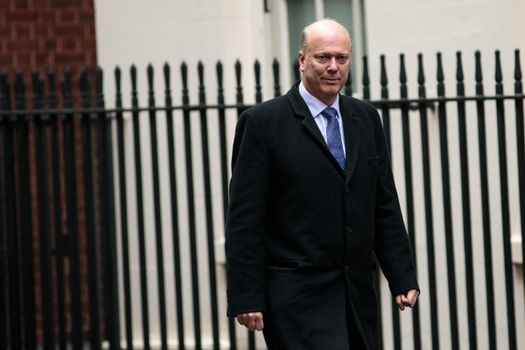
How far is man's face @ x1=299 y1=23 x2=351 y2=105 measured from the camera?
486 centimetres

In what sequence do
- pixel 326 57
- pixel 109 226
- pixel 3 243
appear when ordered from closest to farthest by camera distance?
pixel 326 57, pixel 109 226, pixel 3 243

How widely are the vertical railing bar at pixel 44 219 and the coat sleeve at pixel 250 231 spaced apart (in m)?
3.09

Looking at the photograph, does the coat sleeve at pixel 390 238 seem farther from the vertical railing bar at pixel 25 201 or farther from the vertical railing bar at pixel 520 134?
the vertical railing bar at pixel 25 201

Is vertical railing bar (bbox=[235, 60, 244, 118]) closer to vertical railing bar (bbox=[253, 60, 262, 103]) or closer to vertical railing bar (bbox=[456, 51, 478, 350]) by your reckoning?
vertical railing bar (bbox=[253, 60, 262, 103])

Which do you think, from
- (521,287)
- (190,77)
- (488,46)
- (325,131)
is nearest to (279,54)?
(190,77)

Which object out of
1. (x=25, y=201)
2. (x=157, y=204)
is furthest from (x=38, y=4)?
(x=157, y=204)

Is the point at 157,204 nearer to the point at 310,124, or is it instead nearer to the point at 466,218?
the point at 466,218

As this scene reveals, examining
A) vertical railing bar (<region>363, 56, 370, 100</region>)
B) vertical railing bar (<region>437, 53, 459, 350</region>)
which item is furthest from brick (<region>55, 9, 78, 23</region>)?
vertical railing bar (<region>437, 53, 459, 350</region>)

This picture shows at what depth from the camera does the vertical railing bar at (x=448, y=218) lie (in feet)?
24.5

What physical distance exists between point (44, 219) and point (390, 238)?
128 inches

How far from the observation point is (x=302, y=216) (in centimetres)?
497

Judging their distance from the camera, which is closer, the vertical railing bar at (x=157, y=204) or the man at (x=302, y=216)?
the man at (x=302, y=216)

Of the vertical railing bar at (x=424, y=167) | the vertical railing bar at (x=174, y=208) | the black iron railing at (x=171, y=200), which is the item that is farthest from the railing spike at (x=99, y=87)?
the vertical railing bar at (x=424, y=167)

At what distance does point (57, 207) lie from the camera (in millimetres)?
7895
